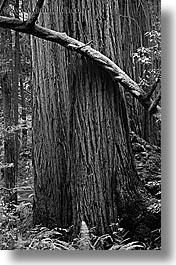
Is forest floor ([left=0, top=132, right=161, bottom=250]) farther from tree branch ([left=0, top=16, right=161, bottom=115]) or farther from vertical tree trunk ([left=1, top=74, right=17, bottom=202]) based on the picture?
tree branch ([left=0, top=16, right=161, bottom=115])

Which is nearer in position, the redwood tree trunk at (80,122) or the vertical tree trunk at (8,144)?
the vertical tree trunk at (8,144)

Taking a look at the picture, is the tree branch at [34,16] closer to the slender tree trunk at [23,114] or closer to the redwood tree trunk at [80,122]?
the redwood tree trunk at [80,122]

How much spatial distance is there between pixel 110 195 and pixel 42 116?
0.48 meters

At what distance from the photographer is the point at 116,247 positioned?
8.75 feet

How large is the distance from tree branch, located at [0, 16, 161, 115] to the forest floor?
0.23 metres

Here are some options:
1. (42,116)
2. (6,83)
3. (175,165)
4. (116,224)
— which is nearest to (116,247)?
(116,224)

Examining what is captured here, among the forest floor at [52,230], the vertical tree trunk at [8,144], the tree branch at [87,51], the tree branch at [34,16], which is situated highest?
the tree branch at [34,16]

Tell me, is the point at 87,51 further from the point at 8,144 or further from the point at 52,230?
the point at 52,230

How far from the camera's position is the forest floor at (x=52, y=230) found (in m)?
2.66

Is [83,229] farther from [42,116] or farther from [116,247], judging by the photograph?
[42,116]

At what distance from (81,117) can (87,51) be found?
1.01 ft

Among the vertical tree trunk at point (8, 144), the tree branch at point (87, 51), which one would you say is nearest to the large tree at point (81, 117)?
the tree branch at point (87, 51)

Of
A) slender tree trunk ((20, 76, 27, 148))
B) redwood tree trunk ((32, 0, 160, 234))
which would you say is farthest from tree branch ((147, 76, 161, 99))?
slender tree trunk ((20, 76, 27, 148))

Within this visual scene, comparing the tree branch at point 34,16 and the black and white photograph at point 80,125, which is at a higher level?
the tree branch at point 34,16
